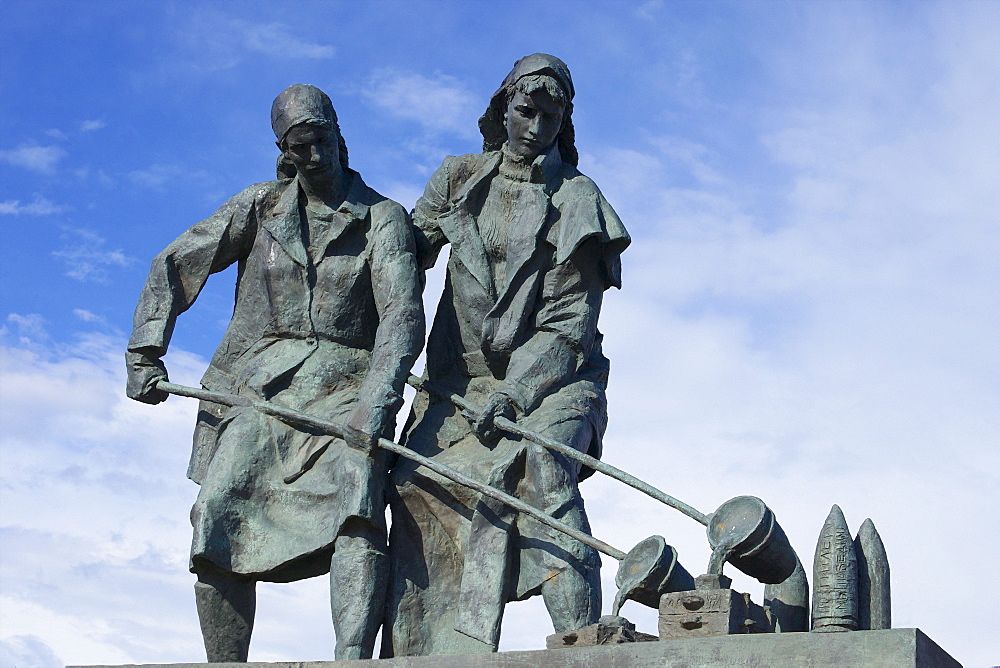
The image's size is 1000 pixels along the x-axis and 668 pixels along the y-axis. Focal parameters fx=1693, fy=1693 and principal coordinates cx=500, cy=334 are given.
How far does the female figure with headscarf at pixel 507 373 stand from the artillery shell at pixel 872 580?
1.86m

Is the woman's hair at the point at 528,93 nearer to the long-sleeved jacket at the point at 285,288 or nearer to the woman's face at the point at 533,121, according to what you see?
the woman's face at the point at 533,121

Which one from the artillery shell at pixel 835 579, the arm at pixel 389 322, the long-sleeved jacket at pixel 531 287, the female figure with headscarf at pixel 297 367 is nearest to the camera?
the artillery shell at pixel 835 579

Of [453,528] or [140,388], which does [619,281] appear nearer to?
[453,528]

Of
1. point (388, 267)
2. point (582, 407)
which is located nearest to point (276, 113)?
point (388, 267)

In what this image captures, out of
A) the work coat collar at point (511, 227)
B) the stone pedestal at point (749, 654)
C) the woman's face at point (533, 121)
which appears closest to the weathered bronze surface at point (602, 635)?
the stone pedestal at point (749, 654)

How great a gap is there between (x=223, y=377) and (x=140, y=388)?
509mm

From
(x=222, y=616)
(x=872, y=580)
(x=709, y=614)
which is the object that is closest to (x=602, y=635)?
(x=709, y=614)

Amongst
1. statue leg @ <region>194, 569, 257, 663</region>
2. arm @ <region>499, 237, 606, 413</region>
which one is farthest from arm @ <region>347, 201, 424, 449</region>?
statue leg @ <region>194, 569, 257, 663</region>

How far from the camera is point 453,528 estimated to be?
385 inches

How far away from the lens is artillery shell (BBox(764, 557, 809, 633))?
320 inches

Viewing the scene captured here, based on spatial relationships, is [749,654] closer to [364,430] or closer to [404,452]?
[404,452]

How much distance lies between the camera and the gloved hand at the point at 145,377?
395 inches

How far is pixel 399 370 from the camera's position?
9.74 metres

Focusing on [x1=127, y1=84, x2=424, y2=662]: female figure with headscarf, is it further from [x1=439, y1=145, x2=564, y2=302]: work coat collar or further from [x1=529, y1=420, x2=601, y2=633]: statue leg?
[x1=529, y1=420, x2=601, y2=633]: statue leg
